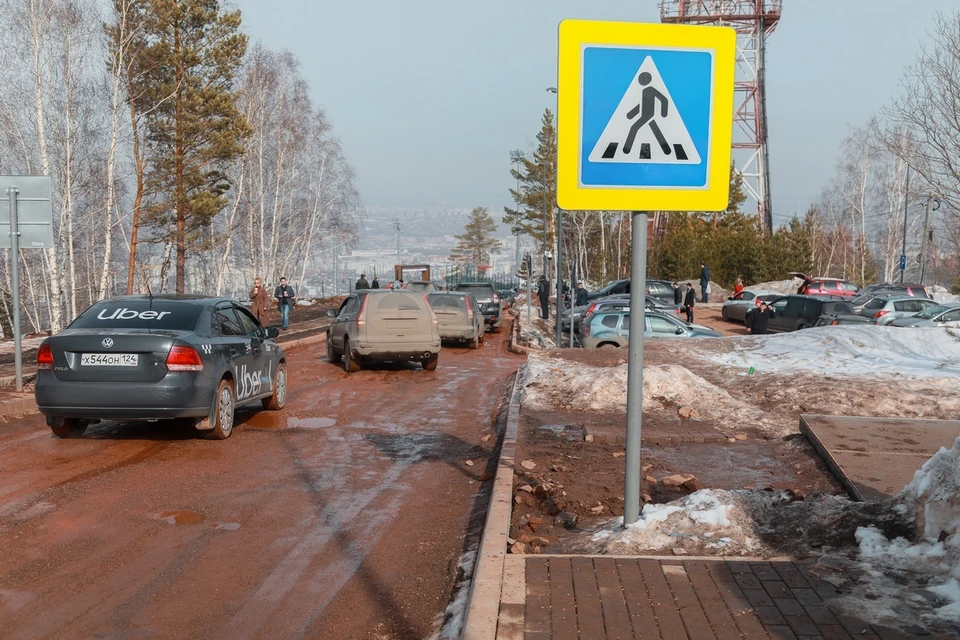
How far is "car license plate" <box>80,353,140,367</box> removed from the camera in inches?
379

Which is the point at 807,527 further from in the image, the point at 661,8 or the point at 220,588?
the point at 661,8

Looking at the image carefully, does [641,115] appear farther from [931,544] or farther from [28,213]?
[28,213]

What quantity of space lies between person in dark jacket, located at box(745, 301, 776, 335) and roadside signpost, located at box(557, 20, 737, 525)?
94.1 feet

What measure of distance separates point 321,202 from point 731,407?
51.6 m

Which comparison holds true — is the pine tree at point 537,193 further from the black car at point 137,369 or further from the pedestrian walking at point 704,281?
the black car at point 137,369

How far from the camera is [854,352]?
1869 cm

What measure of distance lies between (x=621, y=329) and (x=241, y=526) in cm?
1705

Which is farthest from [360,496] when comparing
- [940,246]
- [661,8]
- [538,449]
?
[940,246]

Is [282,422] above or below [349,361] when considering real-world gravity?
below

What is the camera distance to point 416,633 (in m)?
4.85

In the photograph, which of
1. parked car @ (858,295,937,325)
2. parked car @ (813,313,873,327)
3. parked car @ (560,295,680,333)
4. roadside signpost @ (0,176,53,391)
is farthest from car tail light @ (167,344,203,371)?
Result: parked car @ (858,295,937,325)

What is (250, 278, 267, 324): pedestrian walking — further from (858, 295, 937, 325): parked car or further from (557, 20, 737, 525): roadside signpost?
(557, 20, 737, 525): roadside signpost

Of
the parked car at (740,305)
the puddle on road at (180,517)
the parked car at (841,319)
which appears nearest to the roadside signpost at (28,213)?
the puddle on road at (180,517)

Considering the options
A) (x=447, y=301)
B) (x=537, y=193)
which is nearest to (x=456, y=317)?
(x=447, y=301)
